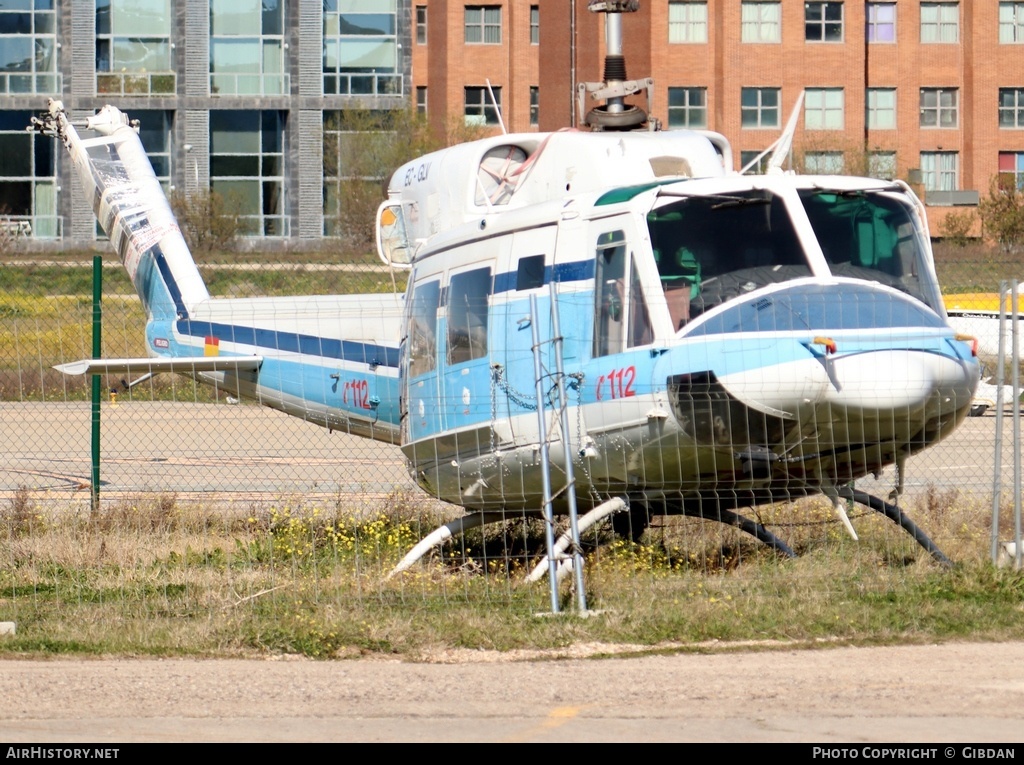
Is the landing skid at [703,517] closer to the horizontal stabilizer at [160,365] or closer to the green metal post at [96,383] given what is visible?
the horizontal stabilizer at [160,365]

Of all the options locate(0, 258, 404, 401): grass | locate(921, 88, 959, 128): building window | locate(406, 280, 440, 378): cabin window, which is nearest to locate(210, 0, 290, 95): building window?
locate(0, 258, 404, 401): grass

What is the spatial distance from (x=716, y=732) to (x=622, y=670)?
1.36m

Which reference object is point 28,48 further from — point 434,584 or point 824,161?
point 434,584

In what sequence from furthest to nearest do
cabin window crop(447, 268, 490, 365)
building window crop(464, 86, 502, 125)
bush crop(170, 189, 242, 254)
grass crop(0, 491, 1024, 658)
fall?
building window crop(464, 86, 502, 125) → bush crop(170, 189, 242, 254) → cabin window crop(447, 268, 490, 365) → grass crop(0, 491, 1024, 658)

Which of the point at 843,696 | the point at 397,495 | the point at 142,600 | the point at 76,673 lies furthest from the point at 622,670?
the point at 397,495

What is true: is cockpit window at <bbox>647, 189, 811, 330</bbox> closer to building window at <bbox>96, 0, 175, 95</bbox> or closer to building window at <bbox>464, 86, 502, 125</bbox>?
building window at <bbox>96, 0, 175, 95</bbox>

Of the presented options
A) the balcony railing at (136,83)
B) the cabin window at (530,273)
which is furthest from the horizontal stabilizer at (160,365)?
the balcony railing at (136,83)

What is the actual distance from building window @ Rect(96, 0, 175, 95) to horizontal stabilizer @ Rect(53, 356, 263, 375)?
133 ft

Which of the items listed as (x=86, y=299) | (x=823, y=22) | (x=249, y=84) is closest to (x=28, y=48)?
(x=249, y=84)

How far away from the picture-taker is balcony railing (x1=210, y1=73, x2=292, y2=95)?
5109cm

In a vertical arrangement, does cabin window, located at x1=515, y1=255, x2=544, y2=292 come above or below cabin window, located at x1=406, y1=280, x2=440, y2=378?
above

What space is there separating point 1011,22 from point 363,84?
1063 inches

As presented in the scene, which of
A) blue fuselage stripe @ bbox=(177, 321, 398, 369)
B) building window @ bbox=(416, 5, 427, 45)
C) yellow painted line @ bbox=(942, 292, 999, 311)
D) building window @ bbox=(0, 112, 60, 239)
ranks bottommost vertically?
blue fuselage stripe @ bbox=(177, 321, 398, 369)
